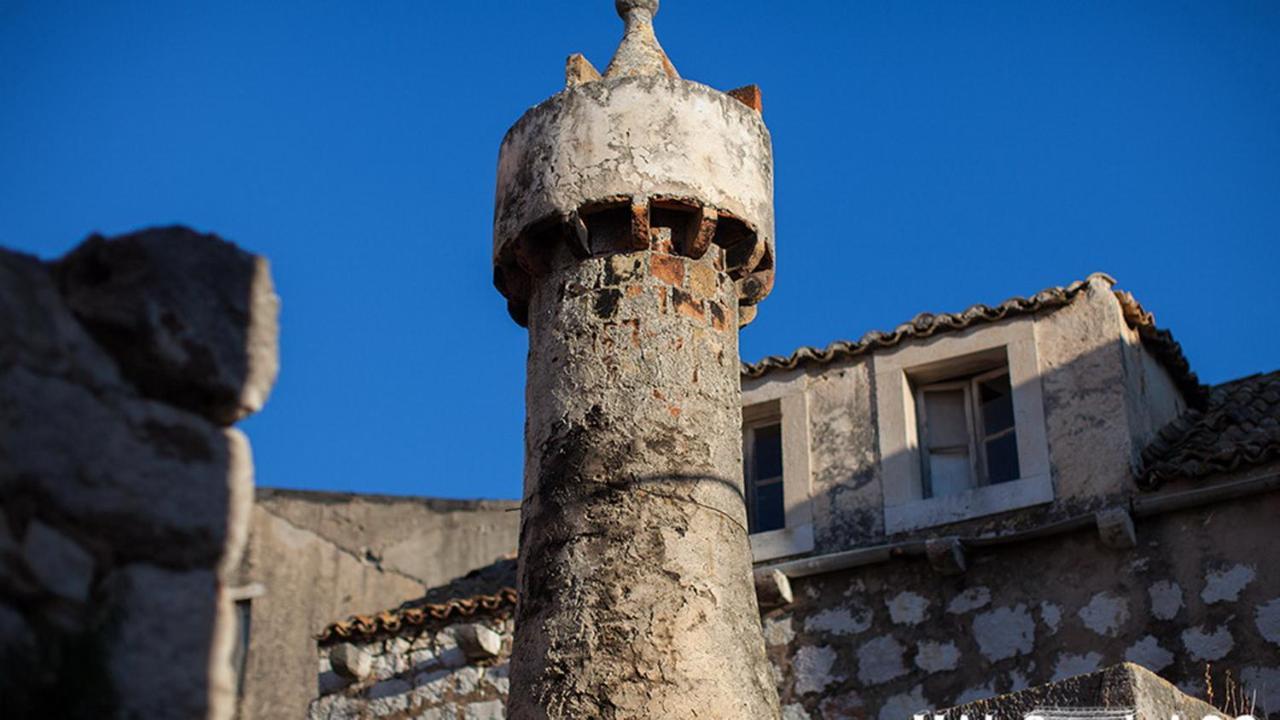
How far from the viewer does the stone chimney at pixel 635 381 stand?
564 cm

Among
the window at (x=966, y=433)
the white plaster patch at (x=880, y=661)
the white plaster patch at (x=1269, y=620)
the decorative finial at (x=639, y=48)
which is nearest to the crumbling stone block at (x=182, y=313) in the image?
the decorative finial at (x=639, y=48)

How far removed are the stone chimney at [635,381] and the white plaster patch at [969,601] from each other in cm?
374

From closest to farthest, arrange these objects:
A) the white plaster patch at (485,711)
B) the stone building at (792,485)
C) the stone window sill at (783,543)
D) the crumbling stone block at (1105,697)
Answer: the crumbling stone block at (1105,697)
the stone building at (792,485)
the white plaster patch at (485,711)
the stone window sill at (783,543)

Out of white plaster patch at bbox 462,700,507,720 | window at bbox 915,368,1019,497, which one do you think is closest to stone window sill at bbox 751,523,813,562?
window at bbox 915,368,1019,497

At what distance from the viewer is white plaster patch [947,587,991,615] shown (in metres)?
9.90

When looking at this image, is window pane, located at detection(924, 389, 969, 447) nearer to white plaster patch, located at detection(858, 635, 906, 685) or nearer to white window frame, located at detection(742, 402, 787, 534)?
white window frame, located at detection(742, 402, 787, 534)

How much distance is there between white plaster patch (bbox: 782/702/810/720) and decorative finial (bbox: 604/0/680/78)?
14.7 feet

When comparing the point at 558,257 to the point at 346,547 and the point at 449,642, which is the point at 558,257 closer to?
the point at 449,642

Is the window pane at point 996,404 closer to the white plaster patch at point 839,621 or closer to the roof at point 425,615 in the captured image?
the white plaster patch at point 839,621

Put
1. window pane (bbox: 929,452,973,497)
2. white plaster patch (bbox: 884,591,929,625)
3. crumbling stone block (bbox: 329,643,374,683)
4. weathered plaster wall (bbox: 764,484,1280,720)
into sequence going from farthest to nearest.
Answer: crumbling stone block (bbox: 329,643,374,683) → window pane (bbox: 929,452,973,497) → white plaster patch (bbox: 884,591,929,625) → weathered plaster wall (bbox: 764,484,1280,720)

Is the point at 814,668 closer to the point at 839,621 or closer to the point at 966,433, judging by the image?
the point at 839,621

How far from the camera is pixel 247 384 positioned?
278 centimetres

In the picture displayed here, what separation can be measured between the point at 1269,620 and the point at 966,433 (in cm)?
244

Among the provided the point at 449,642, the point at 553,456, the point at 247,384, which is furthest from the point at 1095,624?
the point at 247,384
